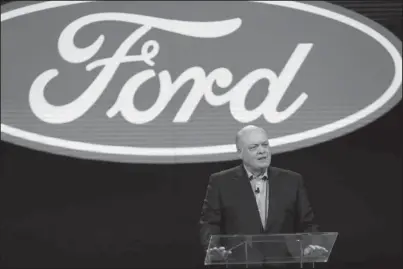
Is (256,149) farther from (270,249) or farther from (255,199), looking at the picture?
(270,249)

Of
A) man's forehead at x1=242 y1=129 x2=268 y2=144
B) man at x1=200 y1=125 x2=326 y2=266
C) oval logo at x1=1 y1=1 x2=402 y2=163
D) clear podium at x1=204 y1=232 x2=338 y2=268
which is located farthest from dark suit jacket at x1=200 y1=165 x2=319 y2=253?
oval logo at x1=1 y1=1 x2=402 y2=163

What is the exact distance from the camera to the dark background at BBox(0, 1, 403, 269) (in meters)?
5.47

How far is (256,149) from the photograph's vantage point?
156 inches

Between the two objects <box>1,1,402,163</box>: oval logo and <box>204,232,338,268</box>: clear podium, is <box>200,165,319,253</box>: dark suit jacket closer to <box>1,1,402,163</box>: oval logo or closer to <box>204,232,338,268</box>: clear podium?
<box>204,232,338,268</box>: clear podium

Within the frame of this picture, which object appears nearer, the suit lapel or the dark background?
the suit lapel

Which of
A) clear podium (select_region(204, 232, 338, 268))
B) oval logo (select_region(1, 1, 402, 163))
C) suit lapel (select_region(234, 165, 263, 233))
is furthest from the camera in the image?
oval logo (select_region(1, 1, 402, 163))

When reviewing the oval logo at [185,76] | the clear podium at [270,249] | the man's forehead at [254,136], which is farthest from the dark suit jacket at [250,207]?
the oval logo at [185,76]

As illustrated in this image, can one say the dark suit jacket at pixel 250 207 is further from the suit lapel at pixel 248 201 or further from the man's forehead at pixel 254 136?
the man's forehead at pixel 254 136

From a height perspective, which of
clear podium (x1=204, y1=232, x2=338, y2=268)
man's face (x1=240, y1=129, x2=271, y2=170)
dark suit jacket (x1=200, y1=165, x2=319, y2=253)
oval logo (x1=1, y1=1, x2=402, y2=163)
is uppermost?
oval logo (x1=1, y1=1, x2=402, y2=163)

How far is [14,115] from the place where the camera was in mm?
5469

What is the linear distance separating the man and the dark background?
147cm

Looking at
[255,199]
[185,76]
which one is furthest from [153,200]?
[255,199]

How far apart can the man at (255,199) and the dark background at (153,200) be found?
1.47 m

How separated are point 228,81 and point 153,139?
64 centimetres
